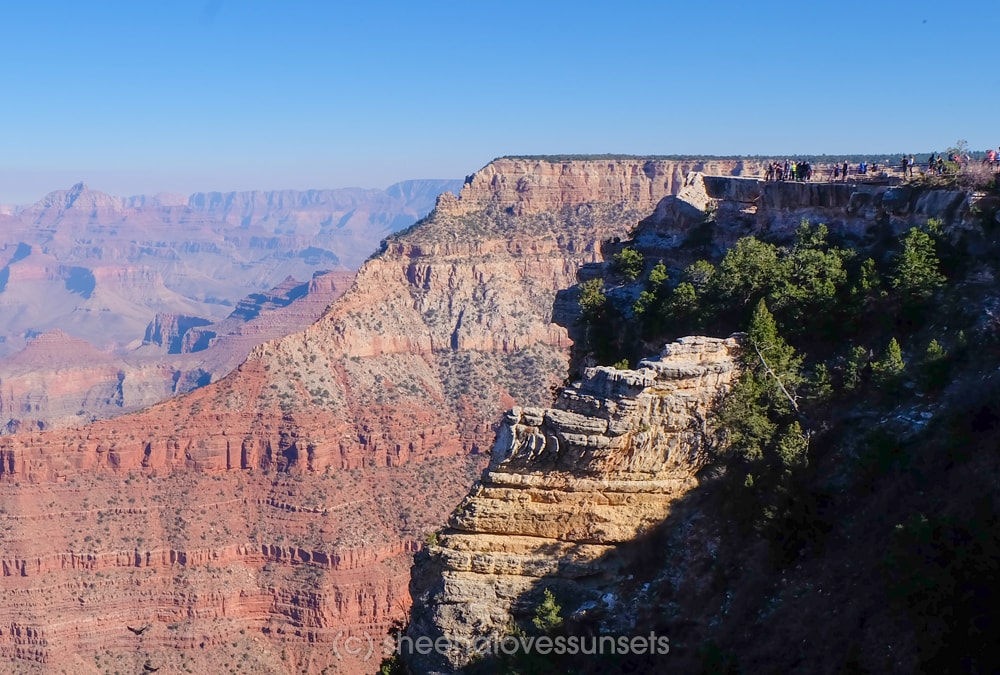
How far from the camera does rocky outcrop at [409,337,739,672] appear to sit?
2216cm

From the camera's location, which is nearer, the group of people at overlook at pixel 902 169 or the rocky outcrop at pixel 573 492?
the rocky outcrop at pixel 573 492

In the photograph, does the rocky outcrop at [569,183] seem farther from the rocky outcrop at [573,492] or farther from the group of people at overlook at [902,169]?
the rocky outcrop at [573,492]

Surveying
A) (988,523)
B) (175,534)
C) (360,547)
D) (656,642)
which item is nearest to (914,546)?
(988,523)

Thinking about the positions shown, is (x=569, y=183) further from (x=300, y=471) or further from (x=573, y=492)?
(x=573, y=492)

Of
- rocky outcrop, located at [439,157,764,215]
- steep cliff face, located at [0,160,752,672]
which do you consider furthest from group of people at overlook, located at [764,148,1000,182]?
rocky outcrop, located at [439,157,764,215]

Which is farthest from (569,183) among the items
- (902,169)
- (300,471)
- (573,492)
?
(573,492)

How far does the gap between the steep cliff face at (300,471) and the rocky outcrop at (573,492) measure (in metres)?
47.8

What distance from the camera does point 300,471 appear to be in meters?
85.2

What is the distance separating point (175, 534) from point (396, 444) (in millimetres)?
22564

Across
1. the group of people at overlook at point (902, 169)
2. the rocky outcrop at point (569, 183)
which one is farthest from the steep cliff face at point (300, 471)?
the group of people at overlook at point (902, 169)

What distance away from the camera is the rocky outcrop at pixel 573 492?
72.7ft

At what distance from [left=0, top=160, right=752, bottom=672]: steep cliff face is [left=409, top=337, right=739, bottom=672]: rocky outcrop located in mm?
47848

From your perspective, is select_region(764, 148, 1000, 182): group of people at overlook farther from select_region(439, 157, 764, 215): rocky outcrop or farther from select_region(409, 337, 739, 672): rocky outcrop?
select_region(439, 157, 764, 215): rocky outcrop

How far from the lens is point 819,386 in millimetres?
22766
